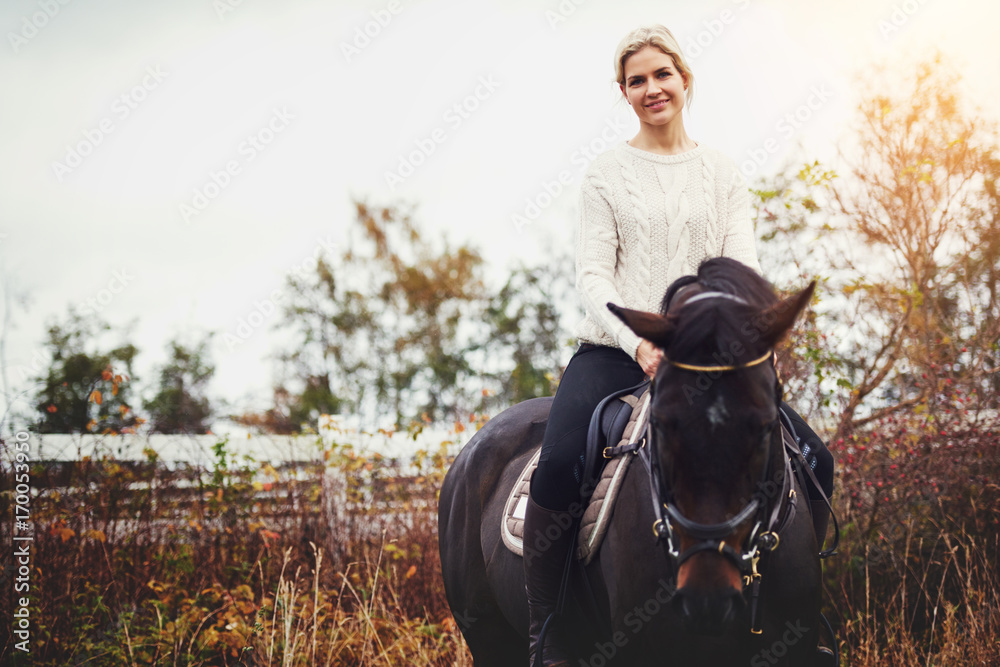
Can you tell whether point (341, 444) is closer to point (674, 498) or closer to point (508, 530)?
point (508, 530)

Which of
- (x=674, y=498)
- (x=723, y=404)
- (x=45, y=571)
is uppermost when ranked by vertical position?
(x=723, y=404)

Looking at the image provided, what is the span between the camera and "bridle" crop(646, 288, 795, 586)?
181 centimetres

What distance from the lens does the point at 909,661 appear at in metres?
4.22

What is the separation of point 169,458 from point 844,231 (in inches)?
283

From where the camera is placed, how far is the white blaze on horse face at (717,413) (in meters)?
1.79

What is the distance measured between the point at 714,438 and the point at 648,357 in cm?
55

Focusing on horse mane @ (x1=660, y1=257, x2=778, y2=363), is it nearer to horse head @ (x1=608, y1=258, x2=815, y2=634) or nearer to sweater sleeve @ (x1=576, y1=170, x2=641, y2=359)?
horse head @ (x1=608, y1=258, x2=815, y2=634)

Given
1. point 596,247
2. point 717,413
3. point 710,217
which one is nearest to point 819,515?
point 717,413

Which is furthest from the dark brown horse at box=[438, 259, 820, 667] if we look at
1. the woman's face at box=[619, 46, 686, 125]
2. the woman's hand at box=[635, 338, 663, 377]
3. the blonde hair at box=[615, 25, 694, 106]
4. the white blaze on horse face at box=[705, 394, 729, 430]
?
the blonde hair at box=[615, 25, 694, 106]

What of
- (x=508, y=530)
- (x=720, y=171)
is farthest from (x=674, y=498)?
(x=720, y=171)

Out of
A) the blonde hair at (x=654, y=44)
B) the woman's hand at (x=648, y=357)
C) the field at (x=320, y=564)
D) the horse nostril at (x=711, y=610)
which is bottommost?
the field at (x=320, y=564)

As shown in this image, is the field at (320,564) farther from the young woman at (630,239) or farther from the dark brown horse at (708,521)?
the dark brown horse at (708,521)

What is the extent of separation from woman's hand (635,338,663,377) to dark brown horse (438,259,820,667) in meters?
0.16

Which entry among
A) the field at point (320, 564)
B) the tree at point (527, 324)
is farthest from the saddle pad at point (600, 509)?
the tree at point (527, 324)
